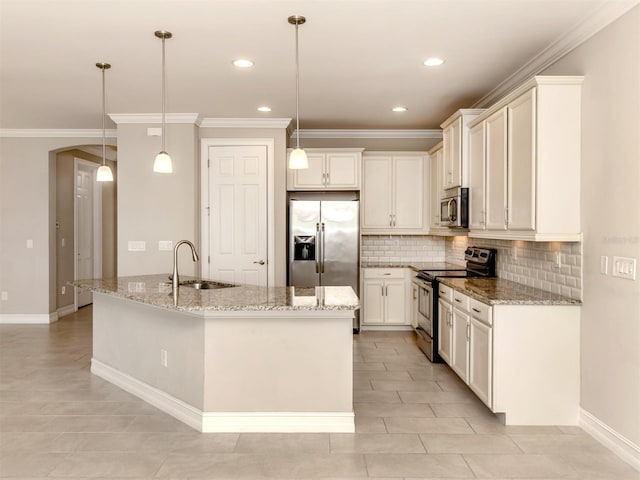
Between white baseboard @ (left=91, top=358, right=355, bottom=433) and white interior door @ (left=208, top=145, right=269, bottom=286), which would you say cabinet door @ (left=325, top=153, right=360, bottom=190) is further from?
white baseboard @ (left=91, top=358, right=355, bottom=433)

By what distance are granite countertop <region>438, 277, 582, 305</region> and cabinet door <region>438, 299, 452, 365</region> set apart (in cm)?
24

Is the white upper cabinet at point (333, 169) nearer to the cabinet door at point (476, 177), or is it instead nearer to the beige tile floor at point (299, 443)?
the cabinet door at point (476, 177)

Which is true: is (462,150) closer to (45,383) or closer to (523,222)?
(523,222)

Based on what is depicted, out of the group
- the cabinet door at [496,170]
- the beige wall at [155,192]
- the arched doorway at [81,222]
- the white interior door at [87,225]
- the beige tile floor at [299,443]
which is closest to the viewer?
the beige tile floor at [299,443]

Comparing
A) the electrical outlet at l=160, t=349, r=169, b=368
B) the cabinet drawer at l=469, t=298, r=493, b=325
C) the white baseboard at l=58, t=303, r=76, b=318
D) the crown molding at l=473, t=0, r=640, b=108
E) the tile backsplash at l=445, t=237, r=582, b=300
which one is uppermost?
the crown molding at l=473, t=0, r=640, b=108

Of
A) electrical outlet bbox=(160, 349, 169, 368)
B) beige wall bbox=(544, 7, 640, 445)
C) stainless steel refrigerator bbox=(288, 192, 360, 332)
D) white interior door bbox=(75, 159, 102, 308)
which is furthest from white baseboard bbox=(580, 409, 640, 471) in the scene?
white interior door bbox=(75, 159, 102, 308)

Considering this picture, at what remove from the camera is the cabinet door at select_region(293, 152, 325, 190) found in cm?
604

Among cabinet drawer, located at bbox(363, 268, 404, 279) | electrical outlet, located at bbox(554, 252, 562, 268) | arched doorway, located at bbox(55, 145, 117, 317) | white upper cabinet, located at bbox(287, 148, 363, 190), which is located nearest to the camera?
electrical outlet, located at bbox(554, 252, 562, 268)

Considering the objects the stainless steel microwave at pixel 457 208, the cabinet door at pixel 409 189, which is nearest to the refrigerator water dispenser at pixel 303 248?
the cabinet door at pixel 409 189

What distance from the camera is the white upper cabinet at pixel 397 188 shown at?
6316 millimetres

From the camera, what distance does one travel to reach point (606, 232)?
9.77 ft

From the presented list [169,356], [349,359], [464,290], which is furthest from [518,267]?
[169,356]

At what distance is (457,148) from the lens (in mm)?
4660

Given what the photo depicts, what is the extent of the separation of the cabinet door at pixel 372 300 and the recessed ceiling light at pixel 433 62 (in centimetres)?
296
